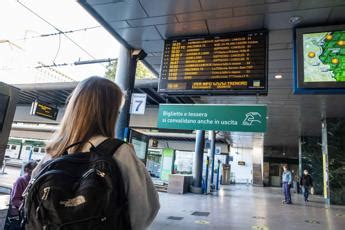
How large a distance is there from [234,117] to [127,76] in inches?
80.9

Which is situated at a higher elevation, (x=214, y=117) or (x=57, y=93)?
(x=57, y=93)

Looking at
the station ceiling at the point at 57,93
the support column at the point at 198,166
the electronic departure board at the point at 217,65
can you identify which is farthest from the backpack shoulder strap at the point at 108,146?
the support column at the point at 198,166

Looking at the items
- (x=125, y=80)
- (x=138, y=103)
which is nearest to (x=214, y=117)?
(x=138, y=103)

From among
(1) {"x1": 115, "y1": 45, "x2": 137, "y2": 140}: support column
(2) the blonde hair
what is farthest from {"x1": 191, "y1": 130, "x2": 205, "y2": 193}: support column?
(2) the blonde hair

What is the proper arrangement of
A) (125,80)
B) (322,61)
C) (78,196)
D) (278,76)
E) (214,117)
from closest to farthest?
1. (78,196)
2. (322,61)
3. (125,80)
4. (214,117)
5. (278,76)

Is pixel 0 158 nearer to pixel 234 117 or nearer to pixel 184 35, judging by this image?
pixel 184 35

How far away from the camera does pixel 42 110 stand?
11.7m

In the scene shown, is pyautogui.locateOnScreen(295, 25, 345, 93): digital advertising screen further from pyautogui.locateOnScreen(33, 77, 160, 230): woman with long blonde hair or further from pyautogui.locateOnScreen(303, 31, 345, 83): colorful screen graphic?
pyautogui.locateOnScreen(33, 77, 160, 230): woman with long blonde hair

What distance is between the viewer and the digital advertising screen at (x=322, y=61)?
3.67 metres

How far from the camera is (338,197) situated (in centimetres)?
1115

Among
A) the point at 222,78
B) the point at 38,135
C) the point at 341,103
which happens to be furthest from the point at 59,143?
the point at 38,135

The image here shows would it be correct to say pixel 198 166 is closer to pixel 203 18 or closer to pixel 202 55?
pixel 202 55

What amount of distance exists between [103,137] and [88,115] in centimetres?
12

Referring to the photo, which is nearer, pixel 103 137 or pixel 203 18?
pixel 103 137
